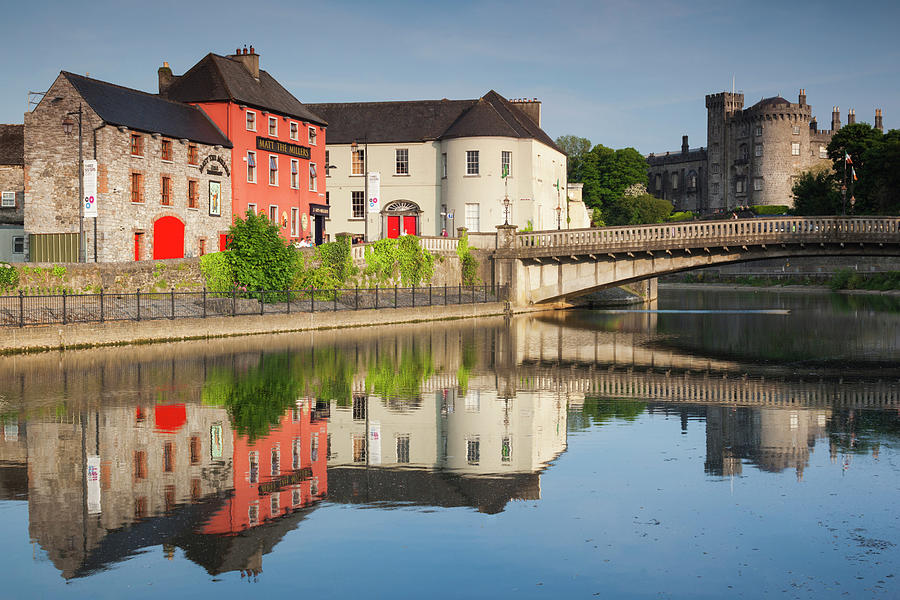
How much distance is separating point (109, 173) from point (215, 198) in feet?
26.2

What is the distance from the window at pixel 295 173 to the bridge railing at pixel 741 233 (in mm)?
Answer: 16279

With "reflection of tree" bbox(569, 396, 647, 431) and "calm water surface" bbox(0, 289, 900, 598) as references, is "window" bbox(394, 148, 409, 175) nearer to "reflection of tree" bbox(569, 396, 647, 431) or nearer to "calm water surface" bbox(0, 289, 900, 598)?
"calm water surface" bbox(0, 289, 900, 598)

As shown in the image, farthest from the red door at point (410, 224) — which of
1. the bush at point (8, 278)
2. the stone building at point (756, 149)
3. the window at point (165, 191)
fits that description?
the stone building at point (756, 149)

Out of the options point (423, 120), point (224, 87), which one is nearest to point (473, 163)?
point (423, 120)

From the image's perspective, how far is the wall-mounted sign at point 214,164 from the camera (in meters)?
52.2

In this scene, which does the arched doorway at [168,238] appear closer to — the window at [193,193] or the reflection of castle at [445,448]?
the window at [193,193]

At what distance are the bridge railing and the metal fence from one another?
20.3 ft

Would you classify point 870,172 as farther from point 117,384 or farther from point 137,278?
point 117,384

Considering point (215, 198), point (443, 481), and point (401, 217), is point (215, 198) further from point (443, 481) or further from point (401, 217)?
point (443, 481)

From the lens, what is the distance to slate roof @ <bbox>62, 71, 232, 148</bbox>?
151ft

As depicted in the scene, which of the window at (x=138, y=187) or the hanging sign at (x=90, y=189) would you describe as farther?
the window at (x=138, y=187)

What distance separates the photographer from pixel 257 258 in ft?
139

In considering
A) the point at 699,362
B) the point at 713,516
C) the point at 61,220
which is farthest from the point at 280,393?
the point at 61,220

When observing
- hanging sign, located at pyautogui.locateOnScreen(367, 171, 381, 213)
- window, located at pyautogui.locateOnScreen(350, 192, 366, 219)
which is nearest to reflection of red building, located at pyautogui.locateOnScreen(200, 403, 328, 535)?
hanging sign, located at pyautogui.locateOnScreen(367, 171, 381, 213)
